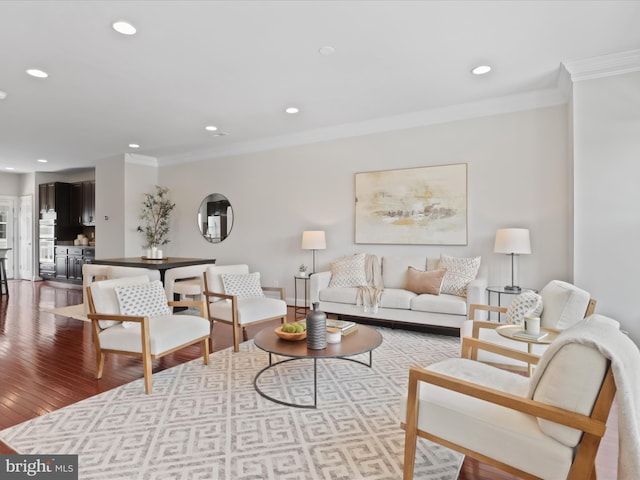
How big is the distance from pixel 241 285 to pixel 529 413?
10.8 ft

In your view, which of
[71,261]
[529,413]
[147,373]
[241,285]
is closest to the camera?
[529,413]

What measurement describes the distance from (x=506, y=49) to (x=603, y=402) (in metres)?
3.09

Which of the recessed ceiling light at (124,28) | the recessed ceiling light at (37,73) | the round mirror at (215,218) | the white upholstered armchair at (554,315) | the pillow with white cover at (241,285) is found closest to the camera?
the white upholstered armchair at (554,315)

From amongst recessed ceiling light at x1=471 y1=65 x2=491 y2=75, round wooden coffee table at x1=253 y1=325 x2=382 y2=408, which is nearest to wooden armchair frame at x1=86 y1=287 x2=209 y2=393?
round wooden coffee table at x1=253 y1=325 x2=382 y2=408

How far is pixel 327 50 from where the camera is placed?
128 inches

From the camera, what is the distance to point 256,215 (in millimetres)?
6516

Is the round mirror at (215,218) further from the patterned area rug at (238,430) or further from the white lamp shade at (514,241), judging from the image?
the white lamp shade at (514,241)

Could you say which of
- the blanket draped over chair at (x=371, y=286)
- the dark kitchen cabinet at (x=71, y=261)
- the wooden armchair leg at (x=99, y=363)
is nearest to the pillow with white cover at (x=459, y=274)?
the blanket draped over chair at (x=371, y=286)

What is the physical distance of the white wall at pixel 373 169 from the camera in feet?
14.0

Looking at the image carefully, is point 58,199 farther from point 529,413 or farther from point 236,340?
point 529,413

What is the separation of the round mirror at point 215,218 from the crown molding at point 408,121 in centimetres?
86

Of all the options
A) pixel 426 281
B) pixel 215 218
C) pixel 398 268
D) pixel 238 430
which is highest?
pixel 215 218

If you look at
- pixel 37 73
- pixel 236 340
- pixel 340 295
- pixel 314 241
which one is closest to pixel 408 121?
pixel 314 241

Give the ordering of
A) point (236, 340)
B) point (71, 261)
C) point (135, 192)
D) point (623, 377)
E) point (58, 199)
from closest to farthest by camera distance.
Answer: point (623, 377), point (236, 340), point (135, 192), point (71, 261), point (58, 199)
